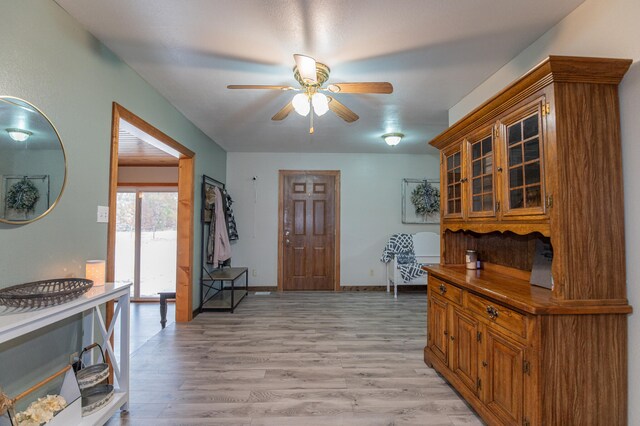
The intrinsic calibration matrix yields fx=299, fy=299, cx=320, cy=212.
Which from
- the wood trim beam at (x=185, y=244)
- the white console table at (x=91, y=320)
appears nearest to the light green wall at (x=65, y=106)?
the white console table at (x=91, y=320)

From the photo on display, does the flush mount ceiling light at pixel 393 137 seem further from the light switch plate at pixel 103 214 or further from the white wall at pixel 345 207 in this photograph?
the light switch plate at pixel 103 214

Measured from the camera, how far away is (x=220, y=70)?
248 centimetres

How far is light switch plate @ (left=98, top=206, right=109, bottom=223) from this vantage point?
2.16m

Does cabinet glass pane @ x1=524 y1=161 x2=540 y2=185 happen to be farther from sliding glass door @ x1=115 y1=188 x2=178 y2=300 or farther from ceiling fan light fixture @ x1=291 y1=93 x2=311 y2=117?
sliding glass door @ x1=115 y1=188 x2=178 y2=300

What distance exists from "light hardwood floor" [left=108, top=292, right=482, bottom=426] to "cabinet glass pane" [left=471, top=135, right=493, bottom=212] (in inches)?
55.4

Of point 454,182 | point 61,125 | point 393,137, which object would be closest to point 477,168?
point 454,182

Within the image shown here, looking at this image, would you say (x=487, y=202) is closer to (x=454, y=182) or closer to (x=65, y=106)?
(x=454, y=182)

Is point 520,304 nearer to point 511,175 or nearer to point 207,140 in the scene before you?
point 511,175

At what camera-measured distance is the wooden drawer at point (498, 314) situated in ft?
5.02

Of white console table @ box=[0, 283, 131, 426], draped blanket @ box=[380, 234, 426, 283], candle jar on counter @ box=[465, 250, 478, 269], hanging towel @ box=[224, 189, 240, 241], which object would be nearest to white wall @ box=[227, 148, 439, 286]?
draped blanket @ box=[380, 234, 426, 283]

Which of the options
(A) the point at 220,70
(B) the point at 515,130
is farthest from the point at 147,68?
(B) the point at 515,130

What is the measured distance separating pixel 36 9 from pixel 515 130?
2788 millimetres

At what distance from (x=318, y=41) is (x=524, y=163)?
1.54 m

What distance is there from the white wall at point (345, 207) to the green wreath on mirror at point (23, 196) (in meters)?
3.90
